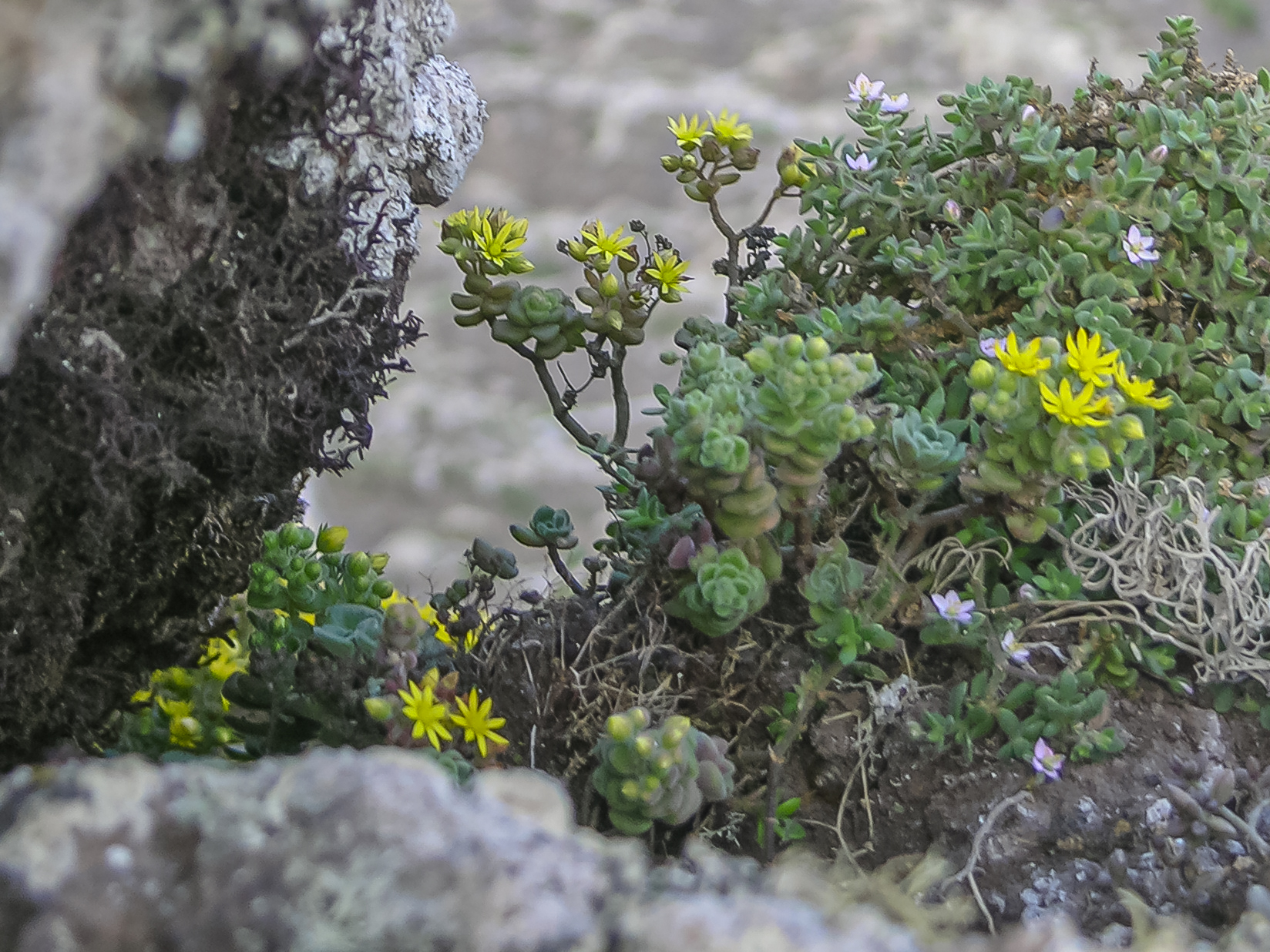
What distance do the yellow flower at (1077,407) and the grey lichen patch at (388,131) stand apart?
2.62 feet

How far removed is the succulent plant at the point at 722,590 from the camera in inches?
47.8

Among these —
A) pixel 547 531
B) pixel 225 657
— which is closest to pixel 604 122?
pixel 547 531

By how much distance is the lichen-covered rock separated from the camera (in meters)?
0.72

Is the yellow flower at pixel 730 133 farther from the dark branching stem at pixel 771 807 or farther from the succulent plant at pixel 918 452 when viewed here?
the dark branching stem at pixel 771 807

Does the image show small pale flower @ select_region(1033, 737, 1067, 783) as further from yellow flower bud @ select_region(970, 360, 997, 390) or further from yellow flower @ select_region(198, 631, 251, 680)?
yellow flower @ select_region(198, 631, 251, 680)

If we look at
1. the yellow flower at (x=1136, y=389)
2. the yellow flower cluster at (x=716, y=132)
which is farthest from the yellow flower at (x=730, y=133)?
the yellow flower at (x=1136, y=389)

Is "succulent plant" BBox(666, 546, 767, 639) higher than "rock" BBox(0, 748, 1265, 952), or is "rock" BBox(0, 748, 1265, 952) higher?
"succulent plant" BBox(666, 546, 767, 639)

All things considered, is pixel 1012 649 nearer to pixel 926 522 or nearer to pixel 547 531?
pixel 926 522

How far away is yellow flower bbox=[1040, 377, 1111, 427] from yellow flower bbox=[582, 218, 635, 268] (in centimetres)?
65

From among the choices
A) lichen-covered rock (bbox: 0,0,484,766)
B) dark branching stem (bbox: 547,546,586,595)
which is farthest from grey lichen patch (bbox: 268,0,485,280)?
dark branching stem (bbox: 547,546,586,595)

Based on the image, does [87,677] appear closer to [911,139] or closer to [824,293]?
[824,293]

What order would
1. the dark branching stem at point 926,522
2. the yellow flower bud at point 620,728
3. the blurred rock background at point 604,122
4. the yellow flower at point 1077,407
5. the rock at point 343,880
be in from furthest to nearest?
the blurred rock background at point 604,122 < the dark branching stem at point 926,522 < the yellow flower at point 1077,407 < the yellow flower bud at point 620,728 < the rock at point 343,880

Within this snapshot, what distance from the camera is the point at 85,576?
117cm

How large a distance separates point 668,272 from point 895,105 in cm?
43
